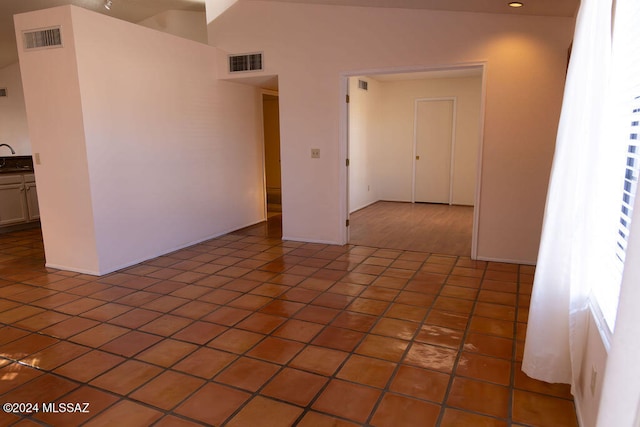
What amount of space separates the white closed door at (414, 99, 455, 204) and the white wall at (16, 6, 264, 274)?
4.30 metres

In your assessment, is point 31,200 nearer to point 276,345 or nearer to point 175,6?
point 175,6

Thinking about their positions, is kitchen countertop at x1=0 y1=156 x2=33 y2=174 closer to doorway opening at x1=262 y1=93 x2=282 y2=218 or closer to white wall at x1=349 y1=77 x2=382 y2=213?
doorway opening at x1=262 y1=93 x2=282 y2=218

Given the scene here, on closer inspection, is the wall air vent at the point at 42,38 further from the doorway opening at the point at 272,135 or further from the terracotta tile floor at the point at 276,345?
the doorway opening at the point at 272,135

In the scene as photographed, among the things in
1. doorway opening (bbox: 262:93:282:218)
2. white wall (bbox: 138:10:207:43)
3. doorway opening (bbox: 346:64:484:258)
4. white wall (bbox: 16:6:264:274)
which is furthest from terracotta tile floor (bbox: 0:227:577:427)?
doorway opening (bbox: 262:93:282:218)

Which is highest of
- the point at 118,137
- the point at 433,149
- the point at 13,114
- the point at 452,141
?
the point at 13,114

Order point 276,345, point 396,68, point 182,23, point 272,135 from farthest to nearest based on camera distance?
point 272,135
point 182,23
point 396,68
point 276,345

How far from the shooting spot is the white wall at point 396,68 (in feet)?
13.0

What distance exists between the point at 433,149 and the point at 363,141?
1.45 metres

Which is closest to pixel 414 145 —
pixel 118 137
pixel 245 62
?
pixel 245 62

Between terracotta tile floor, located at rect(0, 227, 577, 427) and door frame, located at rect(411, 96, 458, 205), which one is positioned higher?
door frame, located at rect(411, 96, 458, 205)

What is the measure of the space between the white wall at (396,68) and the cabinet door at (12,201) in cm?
344

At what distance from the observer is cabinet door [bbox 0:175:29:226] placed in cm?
564

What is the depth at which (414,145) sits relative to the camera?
320 inches

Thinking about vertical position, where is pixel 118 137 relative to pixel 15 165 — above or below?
above
